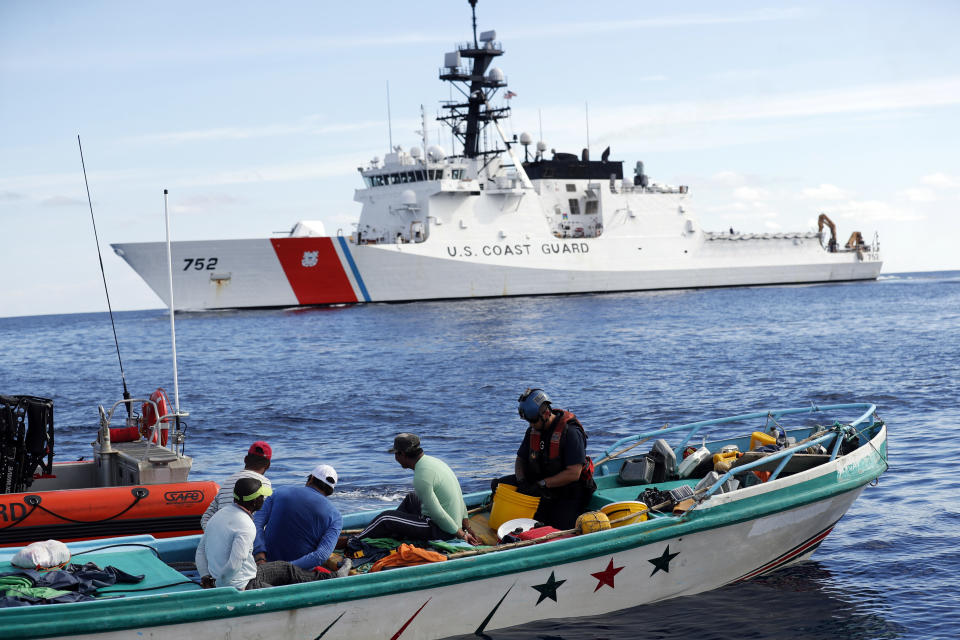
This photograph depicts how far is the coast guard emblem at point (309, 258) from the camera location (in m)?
44.0

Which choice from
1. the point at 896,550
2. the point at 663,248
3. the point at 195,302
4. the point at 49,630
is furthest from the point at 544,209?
the point at 49,630

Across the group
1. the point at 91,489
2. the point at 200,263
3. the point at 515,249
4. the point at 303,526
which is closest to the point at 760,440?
the point at 303,526

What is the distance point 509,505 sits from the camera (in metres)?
7.57

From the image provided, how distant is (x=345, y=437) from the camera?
1567 centimetres

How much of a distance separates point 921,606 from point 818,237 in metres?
58.3

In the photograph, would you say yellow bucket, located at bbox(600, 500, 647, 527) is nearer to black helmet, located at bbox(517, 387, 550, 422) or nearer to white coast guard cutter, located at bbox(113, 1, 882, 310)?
black helmet, located at bbox(517, 387, 550, 422)

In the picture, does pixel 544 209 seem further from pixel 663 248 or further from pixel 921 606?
pixel 921 606

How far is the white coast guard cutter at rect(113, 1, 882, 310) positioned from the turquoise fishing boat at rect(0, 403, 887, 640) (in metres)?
37.1

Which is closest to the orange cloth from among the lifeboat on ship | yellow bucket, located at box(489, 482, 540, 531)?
yellow bucket, located at box(489, 482, 540, 531)

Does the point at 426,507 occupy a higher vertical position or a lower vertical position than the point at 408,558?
higher

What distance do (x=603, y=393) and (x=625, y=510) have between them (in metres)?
12.4

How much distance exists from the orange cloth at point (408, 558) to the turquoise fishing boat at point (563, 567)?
0.38 ft

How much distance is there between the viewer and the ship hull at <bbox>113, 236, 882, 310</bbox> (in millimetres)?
43844

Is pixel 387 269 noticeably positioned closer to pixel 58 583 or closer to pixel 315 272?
pixel 315 272
